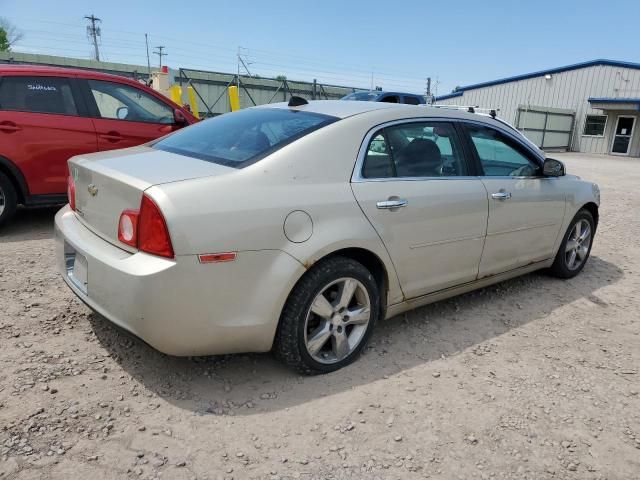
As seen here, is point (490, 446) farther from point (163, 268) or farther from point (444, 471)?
point (163, 268)

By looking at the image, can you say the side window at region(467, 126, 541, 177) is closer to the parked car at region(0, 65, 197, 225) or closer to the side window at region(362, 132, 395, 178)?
the side window at region(362, 132, 395, 178)

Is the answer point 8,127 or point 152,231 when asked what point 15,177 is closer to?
point 8,127

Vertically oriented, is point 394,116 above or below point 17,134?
above

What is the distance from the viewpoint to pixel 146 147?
3424mm

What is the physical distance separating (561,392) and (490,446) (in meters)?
0.77

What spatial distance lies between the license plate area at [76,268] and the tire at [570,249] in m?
3.97

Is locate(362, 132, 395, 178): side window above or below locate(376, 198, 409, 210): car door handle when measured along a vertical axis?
above

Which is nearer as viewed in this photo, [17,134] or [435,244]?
[435,244]

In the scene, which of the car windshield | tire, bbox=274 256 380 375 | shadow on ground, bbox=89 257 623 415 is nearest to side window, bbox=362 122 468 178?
tire, bbox=274 256 380 375

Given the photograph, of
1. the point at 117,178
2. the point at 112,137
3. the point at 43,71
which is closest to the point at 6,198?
the point at 112,137

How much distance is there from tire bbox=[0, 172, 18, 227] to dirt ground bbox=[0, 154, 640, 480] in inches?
67.7

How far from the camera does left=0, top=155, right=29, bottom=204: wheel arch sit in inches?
203


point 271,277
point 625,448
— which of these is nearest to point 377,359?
point 271,277

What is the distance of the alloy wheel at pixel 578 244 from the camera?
4777 mm
